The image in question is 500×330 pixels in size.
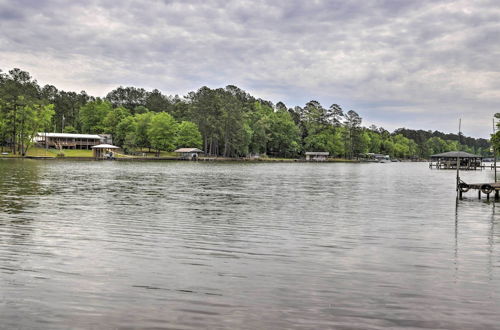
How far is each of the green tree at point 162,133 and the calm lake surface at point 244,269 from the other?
124 meters

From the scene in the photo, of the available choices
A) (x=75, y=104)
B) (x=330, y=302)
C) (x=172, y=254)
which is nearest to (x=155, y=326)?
(x=330, y=302)

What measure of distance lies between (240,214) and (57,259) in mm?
12189

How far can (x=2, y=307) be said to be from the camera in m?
8.71

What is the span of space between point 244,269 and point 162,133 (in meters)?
139

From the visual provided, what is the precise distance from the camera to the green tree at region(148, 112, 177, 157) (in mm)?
147488

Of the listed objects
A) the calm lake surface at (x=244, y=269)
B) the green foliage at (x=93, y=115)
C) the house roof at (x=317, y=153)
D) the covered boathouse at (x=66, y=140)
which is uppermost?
the green foliage at (x=93, y=115)

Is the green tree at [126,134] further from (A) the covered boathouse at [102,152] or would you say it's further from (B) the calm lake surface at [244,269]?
(B) the calm lake surface at [244,269]

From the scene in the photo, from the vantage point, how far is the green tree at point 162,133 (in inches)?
5807

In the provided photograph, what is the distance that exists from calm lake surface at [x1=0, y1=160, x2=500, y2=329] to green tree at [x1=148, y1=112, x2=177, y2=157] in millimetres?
124399

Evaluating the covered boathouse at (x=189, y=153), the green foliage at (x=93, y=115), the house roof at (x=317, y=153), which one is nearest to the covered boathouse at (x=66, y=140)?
the green foliage at (x=93, y=115)

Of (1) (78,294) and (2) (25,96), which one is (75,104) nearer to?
(2) (25,96)

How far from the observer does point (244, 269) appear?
12.2 metres

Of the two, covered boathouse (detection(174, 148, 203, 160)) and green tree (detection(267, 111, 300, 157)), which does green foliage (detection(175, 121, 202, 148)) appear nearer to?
covered boathouse (detection(174, 148, 203, 160))

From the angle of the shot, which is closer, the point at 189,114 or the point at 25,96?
the point at 25,96
